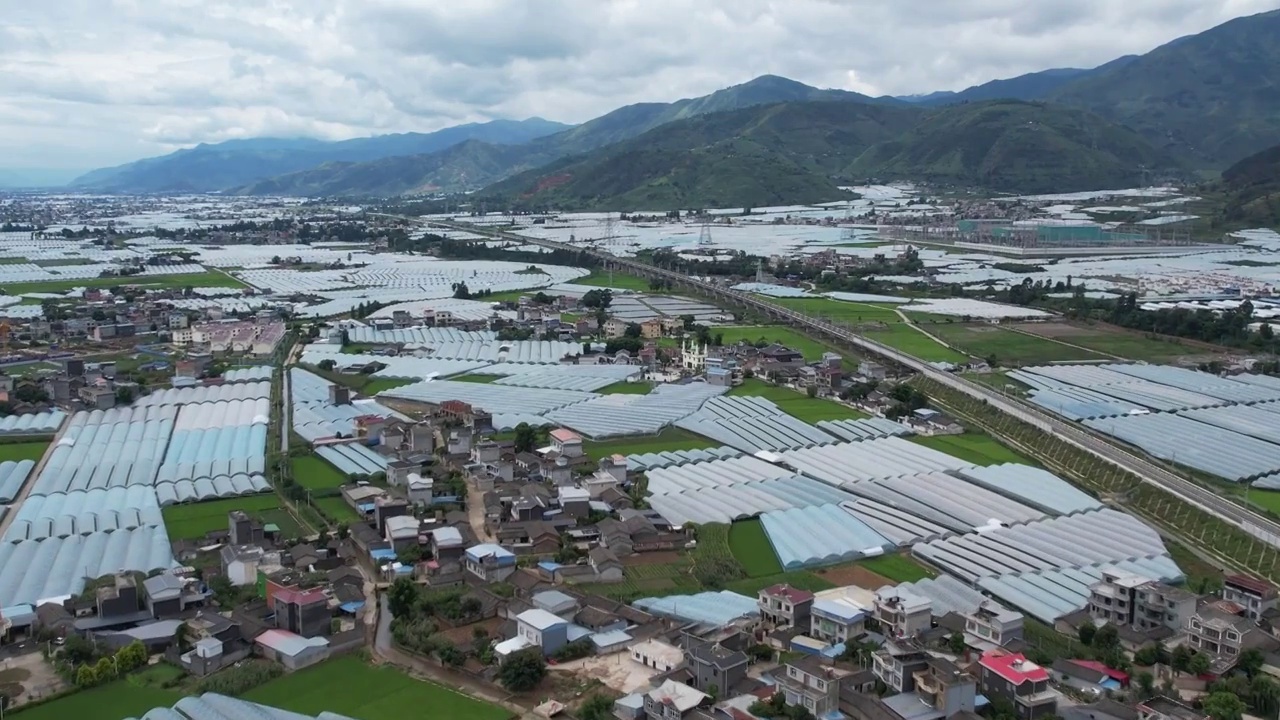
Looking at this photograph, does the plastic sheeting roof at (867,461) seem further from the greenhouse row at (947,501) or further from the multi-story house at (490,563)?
the multi-story house at (490,563)

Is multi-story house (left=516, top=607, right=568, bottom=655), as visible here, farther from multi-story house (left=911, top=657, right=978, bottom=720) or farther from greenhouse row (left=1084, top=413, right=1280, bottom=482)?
greenhouse row (left=1084, top=413, right=1280, bottom=482)

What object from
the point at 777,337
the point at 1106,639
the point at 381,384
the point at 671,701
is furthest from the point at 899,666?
the point at 777,337

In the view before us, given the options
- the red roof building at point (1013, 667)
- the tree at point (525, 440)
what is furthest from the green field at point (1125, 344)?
the red roof building at point (1013, 667)

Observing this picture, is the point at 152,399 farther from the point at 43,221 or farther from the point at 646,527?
the point at 43,221

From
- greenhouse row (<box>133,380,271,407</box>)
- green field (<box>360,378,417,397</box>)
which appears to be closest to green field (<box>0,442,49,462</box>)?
greenhouse row (<box>133,380,271,407</box>)

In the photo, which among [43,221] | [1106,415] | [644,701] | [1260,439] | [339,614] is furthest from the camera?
[43,221]

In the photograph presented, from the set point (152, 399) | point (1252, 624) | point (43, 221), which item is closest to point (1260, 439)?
point (1252, 624)

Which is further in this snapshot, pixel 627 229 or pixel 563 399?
pixel 627 229
